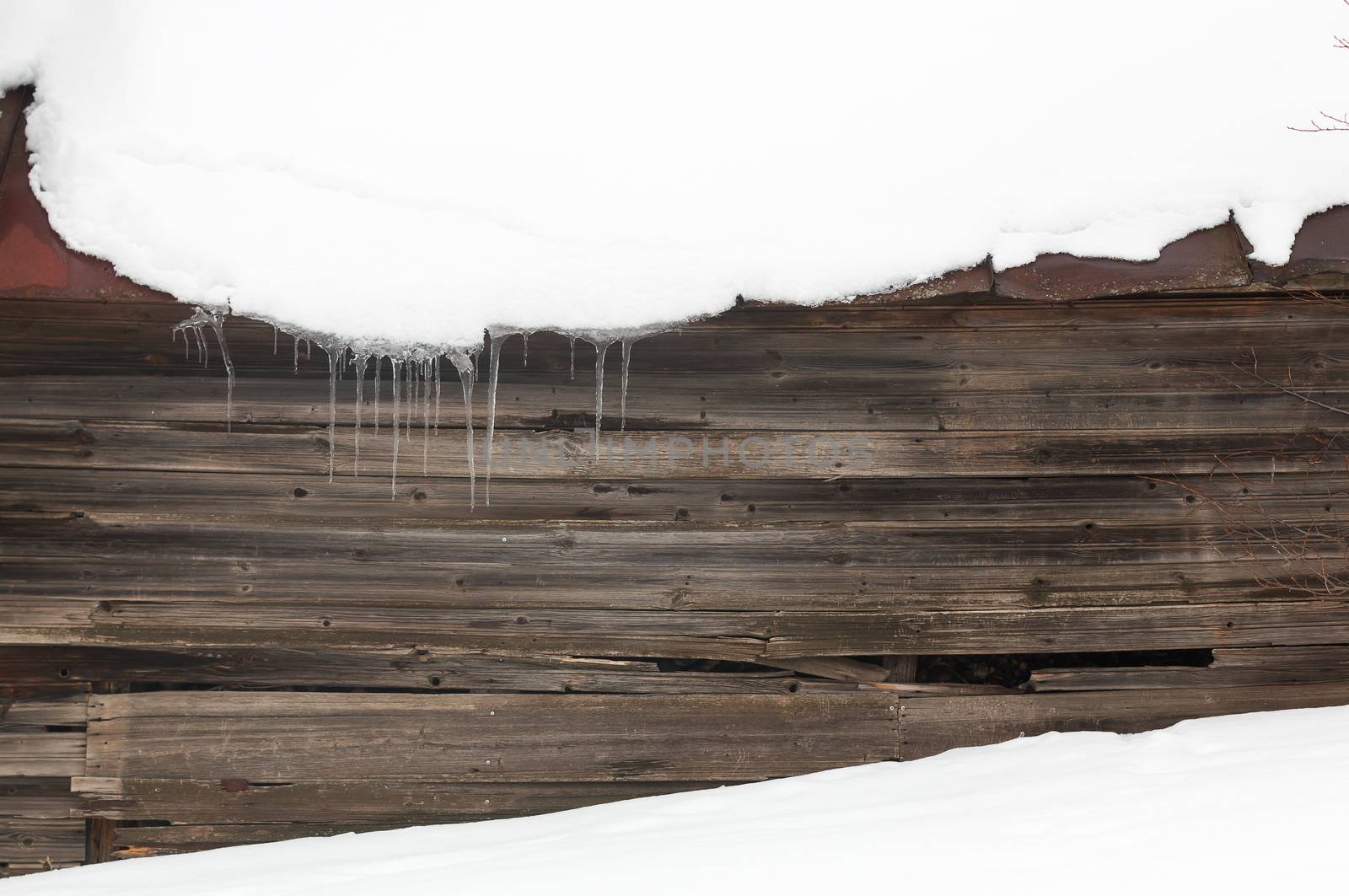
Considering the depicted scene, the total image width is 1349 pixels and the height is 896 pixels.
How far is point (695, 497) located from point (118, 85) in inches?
92.5

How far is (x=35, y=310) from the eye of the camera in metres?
3.09

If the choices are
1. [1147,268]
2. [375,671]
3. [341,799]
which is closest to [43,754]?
[341,799]

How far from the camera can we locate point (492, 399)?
306cm

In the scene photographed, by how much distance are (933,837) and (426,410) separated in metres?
2.17

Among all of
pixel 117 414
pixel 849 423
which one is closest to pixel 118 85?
pixel 117 414

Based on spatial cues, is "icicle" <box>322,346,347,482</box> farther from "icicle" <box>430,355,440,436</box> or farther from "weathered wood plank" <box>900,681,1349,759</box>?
"weathered wood plank" <box>900,681,1349,759</box>

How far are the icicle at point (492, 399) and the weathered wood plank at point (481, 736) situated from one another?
0.82 m

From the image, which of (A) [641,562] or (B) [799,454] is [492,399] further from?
(B) [799,454]

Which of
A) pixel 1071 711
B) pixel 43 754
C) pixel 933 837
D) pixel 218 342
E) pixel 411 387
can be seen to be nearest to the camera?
pixel 933 837

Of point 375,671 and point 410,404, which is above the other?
point 410,404

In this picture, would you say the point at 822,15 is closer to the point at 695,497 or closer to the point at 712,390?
the point at 712,390

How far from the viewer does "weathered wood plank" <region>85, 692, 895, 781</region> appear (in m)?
3.35

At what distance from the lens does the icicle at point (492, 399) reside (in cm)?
288

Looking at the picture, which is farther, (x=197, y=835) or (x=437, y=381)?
(x=197, y=835)
